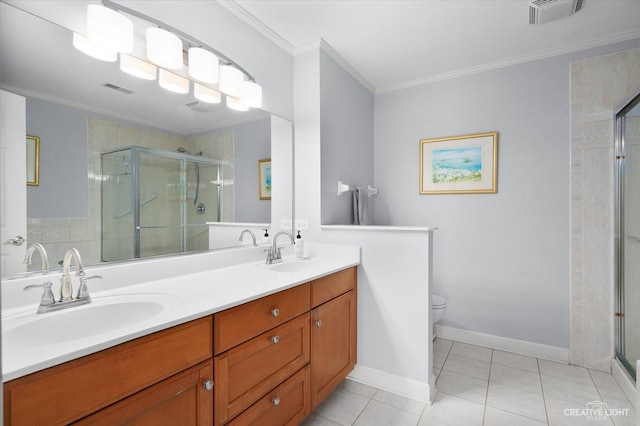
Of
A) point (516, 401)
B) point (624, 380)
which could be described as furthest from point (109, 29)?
point (624, 380)

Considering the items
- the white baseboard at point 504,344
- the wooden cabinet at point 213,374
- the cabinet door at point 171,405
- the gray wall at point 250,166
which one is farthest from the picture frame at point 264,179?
the white baseboard at point 504,344

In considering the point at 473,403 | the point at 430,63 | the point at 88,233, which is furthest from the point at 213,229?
the point at 430,63

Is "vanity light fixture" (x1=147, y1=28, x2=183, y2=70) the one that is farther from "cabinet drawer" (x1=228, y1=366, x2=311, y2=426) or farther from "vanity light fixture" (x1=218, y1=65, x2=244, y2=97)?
"cabinet drawer" (x1=228, y1=366, x2=311, y2=426)

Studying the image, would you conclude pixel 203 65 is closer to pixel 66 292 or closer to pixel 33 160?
pixel 33 160

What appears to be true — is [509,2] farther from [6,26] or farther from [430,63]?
[6,26]

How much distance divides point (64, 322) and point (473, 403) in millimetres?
2166

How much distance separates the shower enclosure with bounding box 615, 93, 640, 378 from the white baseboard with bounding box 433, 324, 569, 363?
0.37m

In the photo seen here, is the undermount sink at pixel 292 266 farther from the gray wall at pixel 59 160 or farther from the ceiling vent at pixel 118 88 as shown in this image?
the ceiling vent at pixel 118 88

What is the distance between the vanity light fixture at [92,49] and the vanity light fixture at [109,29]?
2 cm

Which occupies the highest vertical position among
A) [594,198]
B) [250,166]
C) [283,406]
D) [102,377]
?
[250,166]

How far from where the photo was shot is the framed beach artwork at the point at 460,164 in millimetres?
2738

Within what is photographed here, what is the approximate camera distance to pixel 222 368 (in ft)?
3.96

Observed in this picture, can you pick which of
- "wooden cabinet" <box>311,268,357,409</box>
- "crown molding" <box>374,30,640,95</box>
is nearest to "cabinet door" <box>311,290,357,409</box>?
"wooden cabinet" <box>311,268,357,409</box>

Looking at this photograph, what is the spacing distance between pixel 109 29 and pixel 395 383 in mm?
2484
